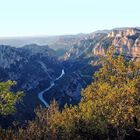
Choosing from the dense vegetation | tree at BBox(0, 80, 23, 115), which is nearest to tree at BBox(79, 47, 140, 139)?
the dense vegetation

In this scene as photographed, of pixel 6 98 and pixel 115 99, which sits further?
pixel 115 99

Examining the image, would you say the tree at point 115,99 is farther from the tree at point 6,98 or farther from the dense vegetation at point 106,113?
the tree at point 6,98

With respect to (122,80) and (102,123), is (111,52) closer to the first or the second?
(122,80)

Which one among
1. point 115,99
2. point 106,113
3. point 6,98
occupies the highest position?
point 6,98

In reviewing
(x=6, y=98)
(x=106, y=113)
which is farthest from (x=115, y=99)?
(x=6, y=98)

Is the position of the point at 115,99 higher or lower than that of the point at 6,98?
lower

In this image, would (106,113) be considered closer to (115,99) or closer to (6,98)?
Answer: (115,99)

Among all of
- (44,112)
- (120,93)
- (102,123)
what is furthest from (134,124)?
(44,112)

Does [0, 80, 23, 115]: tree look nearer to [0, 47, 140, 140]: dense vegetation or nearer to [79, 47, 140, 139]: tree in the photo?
[0, 47, 140, 140]: dense vegetation

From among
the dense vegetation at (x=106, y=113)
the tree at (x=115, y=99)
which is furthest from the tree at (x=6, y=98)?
the tree at (x=115, y=99)

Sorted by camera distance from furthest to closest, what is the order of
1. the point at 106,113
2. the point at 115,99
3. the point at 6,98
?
the point at 106,113
the point at 115,99
the point at 6,98
